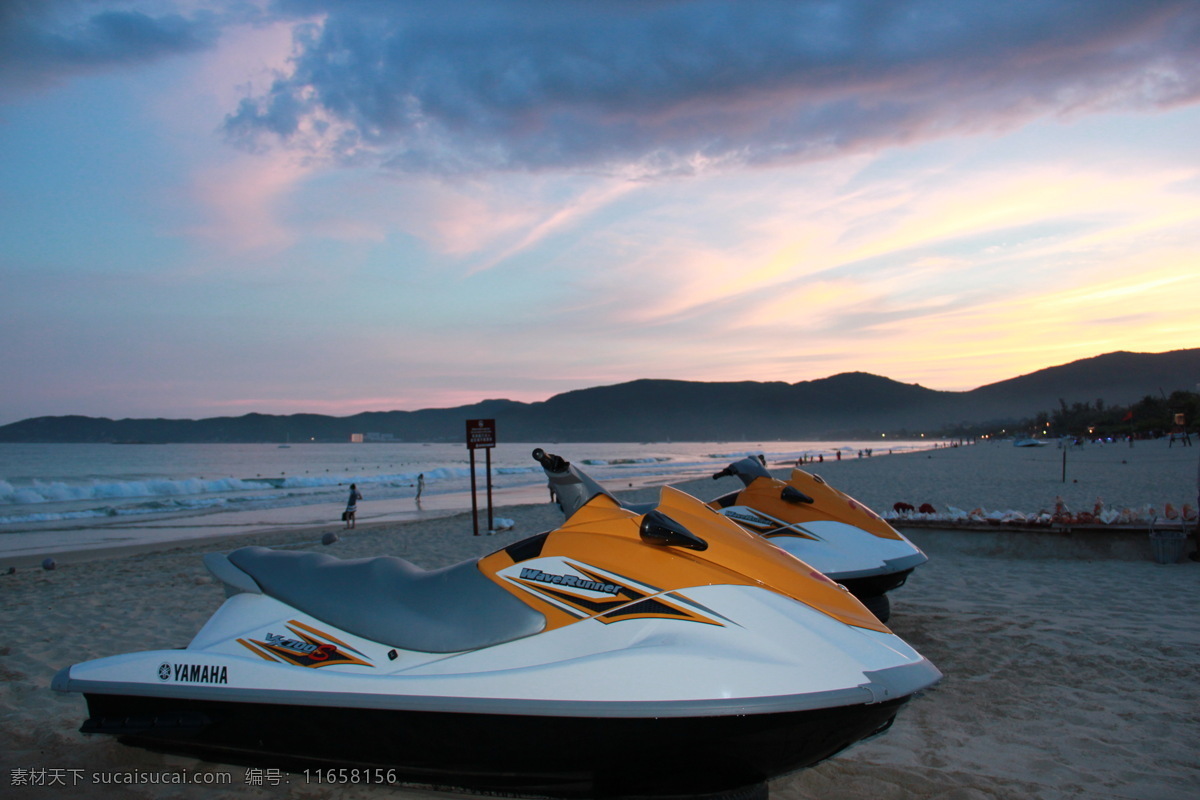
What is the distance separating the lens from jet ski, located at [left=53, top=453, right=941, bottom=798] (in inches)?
84.3

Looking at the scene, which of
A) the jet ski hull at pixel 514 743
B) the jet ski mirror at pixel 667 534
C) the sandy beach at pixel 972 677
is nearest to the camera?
the jet ski hull at pixel 514 743

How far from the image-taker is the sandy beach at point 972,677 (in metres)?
2.93

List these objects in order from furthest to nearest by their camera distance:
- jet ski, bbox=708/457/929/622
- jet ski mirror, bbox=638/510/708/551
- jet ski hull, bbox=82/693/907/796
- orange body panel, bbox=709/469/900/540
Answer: orange body panel, bbox=709/469/900/540
jet ski, bbox=708/457/929/622
jet ski mirror, bbox=638/510/708/551
jet ski hull, bbox=82/693/907/796

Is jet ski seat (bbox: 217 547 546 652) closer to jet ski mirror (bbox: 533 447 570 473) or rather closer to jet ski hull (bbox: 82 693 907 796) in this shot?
jet ski hull (bbox: 82 693 907 796)

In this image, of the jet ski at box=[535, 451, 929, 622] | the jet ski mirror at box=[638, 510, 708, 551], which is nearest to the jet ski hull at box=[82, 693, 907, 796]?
the jet ski mirror at box=[638, 510, 708, 551]

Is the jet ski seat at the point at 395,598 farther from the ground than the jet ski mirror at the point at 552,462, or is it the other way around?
the jet ski mirror at the point at 552,462

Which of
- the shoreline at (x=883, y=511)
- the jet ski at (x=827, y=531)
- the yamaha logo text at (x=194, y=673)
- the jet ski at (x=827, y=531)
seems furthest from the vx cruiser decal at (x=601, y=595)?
the shoreline at (x=883, y=511)

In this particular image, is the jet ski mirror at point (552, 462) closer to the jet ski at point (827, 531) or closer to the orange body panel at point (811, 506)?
the jet ski at point (827, 531)

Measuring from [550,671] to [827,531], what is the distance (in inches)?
A: 123

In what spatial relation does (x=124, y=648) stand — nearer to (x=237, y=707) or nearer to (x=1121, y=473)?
(x=237, y=707)

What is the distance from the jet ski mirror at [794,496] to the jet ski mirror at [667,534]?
274cm

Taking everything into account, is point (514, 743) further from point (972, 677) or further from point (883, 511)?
point (883, 511)

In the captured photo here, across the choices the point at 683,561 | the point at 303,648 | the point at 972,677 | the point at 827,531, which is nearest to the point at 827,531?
the point at 827,531

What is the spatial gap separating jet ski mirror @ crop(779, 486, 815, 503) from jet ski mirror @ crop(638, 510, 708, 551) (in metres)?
2.74
